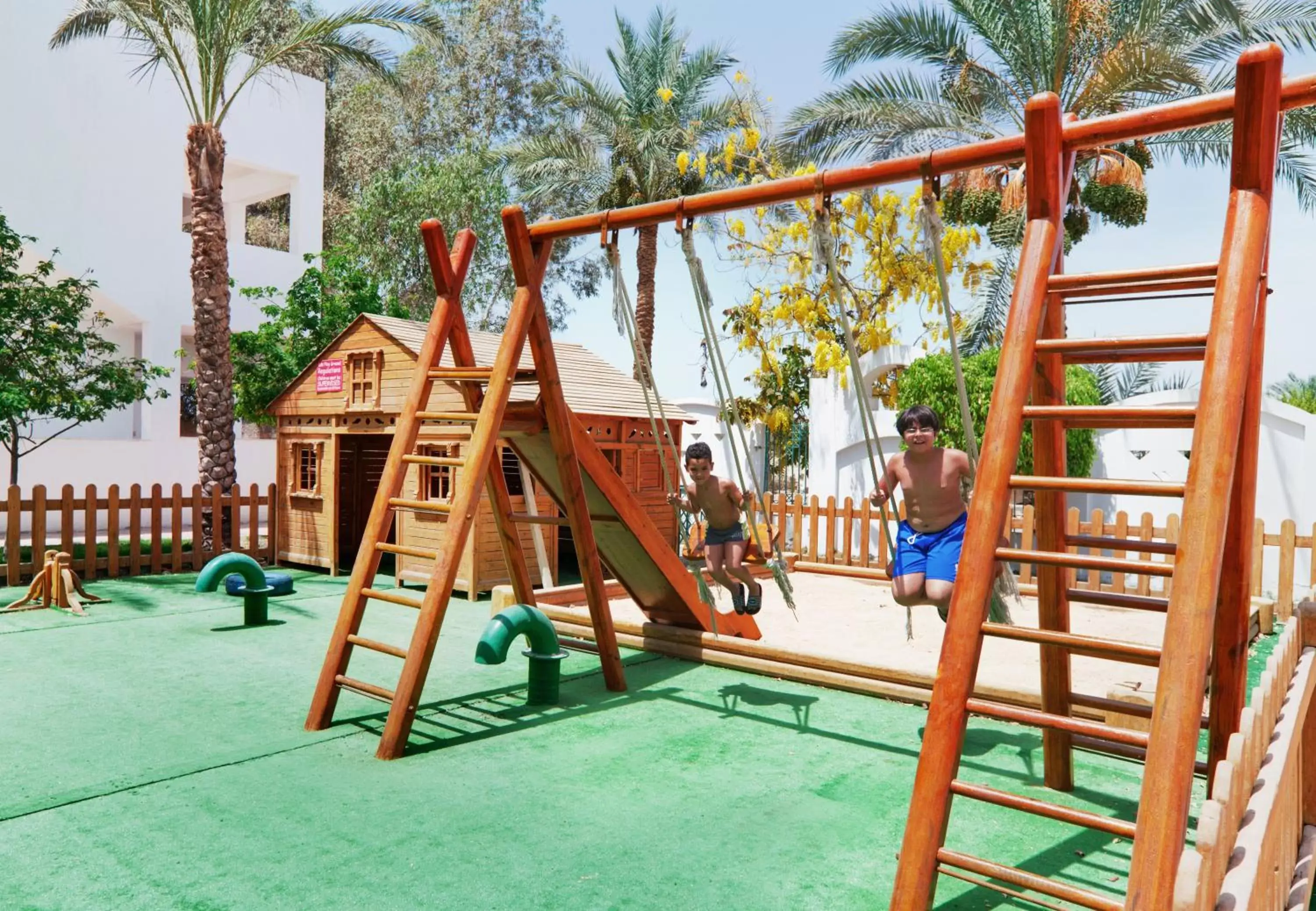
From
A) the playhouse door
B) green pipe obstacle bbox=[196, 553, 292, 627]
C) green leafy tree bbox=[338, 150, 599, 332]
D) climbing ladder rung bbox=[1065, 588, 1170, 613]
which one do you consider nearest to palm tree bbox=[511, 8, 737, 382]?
green leafy tree bbox=[338, 150, 599, 332]

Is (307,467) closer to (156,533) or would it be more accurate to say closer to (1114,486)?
(156,533)

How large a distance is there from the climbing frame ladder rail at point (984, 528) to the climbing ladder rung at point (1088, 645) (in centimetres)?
9

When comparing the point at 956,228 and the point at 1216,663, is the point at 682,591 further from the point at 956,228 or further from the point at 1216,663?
the point at 956,228

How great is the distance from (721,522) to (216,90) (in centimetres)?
1061

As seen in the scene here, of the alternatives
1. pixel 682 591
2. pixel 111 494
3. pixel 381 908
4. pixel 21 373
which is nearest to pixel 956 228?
pixel 682 591

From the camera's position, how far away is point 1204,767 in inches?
190

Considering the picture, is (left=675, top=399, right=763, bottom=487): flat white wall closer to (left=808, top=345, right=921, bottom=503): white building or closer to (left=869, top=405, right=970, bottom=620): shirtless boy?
(left=808, top=345, right=921, bottom=503): white building

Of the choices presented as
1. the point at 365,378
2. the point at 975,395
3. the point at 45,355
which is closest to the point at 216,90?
the point at 45,355

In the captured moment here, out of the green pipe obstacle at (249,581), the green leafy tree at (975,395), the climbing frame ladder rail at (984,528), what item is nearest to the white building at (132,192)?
the green pipe obstacle at (249,581)

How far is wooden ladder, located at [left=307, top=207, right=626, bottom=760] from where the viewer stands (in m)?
5.25

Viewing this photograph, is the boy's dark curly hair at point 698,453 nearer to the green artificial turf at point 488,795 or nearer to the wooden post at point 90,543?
the green artificial turf at point 488,795

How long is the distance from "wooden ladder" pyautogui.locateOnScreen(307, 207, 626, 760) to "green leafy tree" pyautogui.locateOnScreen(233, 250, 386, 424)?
1056 cm

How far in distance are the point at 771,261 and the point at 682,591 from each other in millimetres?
11980

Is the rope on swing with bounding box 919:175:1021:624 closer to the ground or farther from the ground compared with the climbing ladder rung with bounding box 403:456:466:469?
farther from the ground
